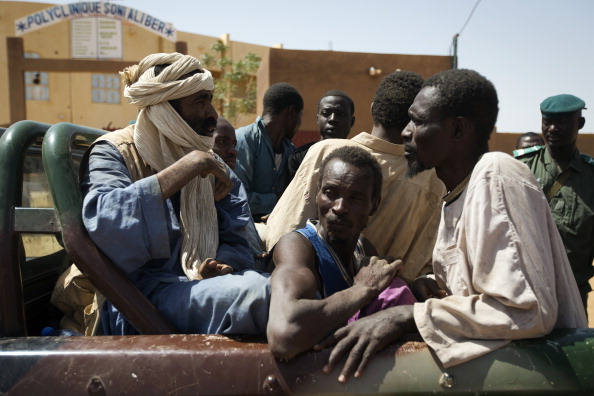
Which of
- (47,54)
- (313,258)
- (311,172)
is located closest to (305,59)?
(311,172)

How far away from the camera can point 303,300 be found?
5.73ft

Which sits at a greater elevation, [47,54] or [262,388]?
[47,54]

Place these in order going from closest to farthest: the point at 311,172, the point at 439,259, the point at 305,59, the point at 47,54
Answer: the point at 439,259
the point at 311,172
the point at 305,59
the point at 47,54

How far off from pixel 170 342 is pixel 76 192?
2.24 feet

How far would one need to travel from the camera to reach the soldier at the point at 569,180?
14.8ft

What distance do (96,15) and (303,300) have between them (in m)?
18.5

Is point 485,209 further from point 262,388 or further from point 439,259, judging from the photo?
point 262,388

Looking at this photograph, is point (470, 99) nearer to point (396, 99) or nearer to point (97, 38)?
point (396, 99)

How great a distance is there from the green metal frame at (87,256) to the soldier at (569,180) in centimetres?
375

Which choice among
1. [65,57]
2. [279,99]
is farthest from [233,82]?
[279,99]

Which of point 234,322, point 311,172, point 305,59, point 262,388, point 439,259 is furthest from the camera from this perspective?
point 305,59

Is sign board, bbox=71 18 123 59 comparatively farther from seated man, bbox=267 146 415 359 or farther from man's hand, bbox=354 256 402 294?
man's hand, bbox=354 256 402 294

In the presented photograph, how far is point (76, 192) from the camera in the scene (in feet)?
6.49

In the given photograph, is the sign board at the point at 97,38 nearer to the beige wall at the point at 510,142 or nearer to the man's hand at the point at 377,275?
the beige wall at the point at 510,142
